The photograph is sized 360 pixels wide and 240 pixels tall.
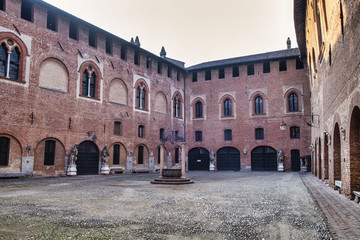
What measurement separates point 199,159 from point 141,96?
32.1 ft

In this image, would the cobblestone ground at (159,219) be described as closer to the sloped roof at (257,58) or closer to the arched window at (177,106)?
the sloped roof at (257,58)

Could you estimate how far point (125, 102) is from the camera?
25703 mm

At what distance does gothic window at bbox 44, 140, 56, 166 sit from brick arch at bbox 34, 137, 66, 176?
178 millimetres

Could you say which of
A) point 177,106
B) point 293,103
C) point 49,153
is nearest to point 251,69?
point 293,103

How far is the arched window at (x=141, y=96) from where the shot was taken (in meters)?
27.2

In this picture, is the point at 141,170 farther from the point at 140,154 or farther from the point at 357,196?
the point at 357,196

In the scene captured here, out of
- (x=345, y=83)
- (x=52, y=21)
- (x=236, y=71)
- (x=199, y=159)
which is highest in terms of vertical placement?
(x=52, y=21)

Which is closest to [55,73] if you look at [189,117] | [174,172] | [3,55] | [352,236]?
[3,55]

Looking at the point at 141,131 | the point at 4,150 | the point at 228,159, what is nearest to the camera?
Answer: the point at 4,150

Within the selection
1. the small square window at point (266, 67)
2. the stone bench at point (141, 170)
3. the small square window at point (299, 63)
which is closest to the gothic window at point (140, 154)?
the stone bench at point (141, 170)

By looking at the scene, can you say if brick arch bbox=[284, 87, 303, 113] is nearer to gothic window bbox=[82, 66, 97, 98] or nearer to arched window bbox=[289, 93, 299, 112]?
arched window bbox=[289, 93, 299, 112]

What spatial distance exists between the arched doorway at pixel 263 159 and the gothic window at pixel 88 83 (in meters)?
16.3

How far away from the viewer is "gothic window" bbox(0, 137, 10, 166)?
1705cm

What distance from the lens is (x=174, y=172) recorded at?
53.9 feet
